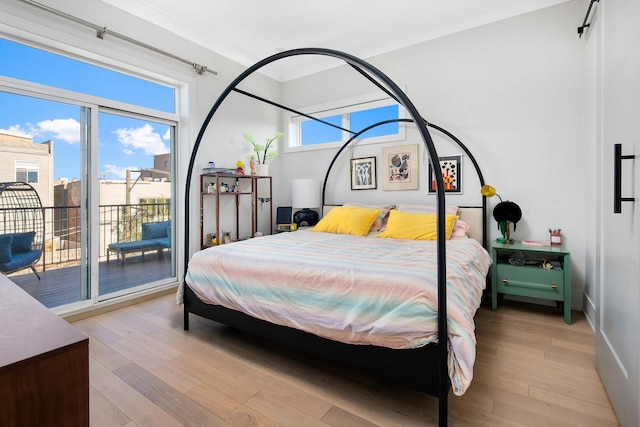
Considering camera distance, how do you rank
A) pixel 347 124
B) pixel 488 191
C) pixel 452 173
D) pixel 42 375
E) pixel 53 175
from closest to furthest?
pixel 42 375, pixel 53 175, pixel 488 191, pixel 452 173, pixel 347 124

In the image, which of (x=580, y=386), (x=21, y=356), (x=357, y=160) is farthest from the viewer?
(x=357, y=160)

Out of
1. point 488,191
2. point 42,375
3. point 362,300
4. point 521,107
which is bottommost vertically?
point 362,300

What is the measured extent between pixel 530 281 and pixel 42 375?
10.5 feet

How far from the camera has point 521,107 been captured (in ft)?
A: 10.2

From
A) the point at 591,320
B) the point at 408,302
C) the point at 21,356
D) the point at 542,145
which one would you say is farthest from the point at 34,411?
the point at 542,145

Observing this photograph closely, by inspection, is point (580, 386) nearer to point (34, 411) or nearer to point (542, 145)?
point (542, 145)

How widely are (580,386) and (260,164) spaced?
3815mm

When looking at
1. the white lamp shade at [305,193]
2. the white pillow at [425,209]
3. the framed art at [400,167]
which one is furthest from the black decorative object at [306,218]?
the white pillow at [425,209]

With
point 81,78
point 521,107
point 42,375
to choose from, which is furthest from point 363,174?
point 42,375

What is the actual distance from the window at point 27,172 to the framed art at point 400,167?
3434mm

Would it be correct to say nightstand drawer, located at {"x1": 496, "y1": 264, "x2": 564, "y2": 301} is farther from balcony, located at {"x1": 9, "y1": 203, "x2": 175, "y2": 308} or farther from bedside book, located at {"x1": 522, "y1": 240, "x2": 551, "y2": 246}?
balcony, located at {"x1": 9, "y1": 203, "x2": 175, "y2": 308}

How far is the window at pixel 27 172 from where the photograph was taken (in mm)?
2555

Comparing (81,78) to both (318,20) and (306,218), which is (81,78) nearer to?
(318,20)

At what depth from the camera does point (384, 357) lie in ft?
5.22
